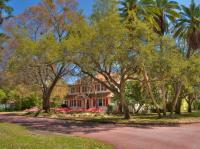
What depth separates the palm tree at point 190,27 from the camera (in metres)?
37.5

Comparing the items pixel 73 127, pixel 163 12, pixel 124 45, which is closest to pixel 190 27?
pixel 163 12

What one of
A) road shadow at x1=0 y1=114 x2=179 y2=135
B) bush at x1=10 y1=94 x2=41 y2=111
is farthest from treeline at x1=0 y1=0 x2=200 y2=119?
bush at x1=10 y1=94 x2=41 y2=111

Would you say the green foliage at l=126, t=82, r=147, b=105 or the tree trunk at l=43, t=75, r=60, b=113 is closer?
the tree trunk at l=43, t=75, r=60, b=113

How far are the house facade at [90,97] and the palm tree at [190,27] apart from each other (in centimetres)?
2599

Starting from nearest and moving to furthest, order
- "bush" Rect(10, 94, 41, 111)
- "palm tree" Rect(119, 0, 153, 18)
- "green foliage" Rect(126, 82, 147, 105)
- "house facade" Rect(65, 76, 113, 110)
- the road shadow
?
the road shadow → "palm tree" Rect(119, 0, 153, 18) → "green foliage" Rect(126, 82, 147, 105) → "house facade" Rect(65, 76, 113, 110) → "bush" Rect(10, 94, 41, 111)

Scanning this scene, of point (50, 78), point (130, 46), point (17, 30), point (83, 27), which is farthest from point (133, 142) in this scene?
point (50, 78)

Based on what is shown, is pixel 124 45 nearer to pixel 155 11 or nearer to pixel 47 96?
pixel 155 11

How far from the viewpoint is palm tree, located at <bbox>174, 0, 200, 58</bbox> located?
3747 centimetres

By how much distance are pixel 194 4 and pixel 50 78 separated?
69.9 feet

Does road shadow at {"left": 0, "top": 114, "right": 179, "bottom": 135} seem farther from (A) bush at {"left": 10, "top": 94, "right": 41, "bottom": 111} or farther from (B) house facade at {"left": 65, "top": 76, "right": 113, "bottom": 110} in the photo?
(A) bush at {"left": 10, "top": 94, "right": 41, "bottom": 111}

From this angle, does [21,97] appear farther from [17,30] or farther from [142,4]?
[142,4]

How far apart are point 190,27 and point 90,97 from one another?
3712cm

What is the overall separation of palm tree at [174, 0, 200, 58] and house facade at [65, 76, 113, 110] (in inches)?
1023

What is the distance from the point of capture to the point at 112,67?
102ft
